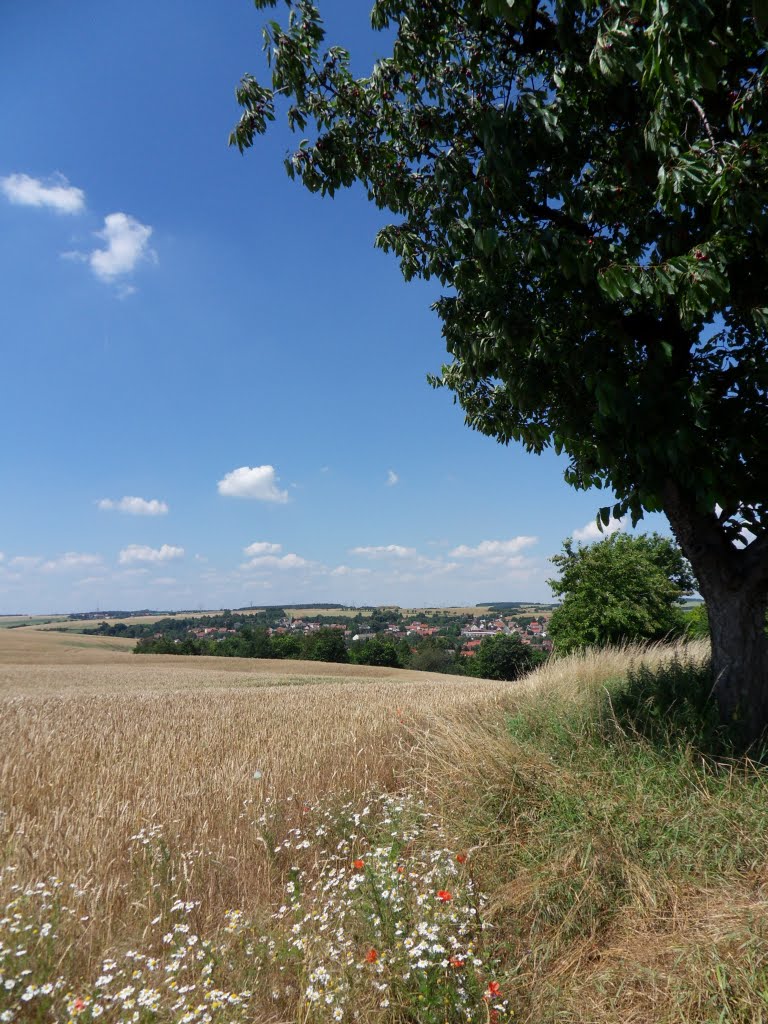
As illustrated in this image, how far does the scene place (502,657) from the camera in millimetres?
54062

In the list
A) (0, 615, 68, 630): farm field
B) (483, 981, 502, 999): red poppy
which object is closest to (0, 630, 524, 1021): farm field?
(483, 981, 502, 999): red poppy

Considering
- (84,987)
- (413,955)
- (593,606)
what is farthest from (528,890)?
(593,606)

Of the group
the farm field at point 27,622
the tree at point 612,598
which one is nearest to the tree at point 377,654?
the tree at point 612,598

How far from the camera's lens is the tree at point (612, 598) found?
26547 millimetres

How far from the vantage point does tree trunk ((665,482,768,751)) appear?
558cm

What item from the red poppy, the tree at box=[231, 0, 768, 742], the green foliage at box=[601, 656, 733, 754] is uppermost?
the tree at box=[231, 0, 768, 742]

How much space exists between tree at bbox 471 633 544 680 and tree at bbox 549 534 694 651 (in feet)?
76.7

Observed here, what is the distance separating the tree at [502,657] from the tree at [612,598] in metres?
23.4

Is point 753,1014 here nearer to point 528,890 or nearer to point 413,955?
point 528,890

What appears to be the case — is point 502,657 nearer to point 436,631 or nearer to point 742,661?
point 742,661

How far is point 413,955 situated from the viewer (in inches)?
119

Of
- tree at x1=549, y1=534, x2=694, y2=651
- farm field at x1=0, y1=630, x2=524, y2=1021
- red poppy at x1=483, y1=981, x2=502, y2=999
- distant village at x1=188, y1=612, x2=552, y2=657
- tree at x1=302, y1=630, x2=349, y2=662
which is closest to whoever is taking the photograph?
red poppy at x1=483, y1=981, x2=502, y2=999

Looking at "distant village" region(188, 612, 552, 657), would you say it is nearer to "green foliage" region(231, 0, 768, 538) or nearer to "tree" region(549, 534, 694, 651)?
"tree" region(549, 534, 694, 651)

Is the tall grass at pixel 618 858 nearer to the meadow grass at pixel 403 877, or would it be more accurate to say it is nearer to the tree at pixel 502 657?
the meadow grass at pixel 403 877
